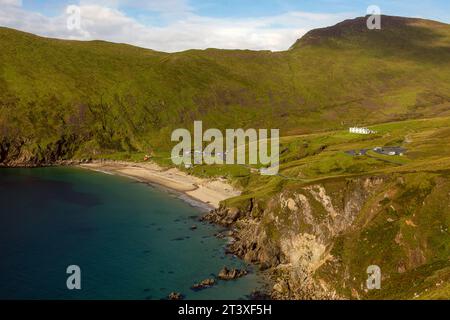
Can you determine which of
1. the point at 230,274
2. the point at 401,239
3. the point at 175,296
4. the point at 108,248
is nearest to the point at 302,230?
the point at 230,274

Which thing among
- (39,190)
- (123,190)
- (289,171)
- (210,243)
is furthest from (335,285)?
(39,190)

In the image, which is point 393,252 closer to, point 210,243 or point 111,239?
point 210,243

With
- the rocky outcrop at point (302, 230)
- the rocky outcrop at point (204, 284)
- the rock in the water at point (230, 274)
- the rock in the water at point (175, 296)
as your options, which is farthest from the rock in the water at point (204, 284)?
the rocky outcrop at point (302, 230)

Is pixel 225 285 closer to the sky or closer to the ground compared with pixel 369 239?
closer to the ground

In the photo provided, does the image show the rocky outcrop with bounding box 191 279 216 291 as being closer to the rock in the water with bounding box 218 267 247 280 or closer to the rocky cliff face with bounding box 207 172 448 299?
the rock in the water with bounding box 218 267 247 280

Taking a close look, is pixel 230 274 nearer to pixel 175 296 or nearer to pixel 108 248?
pixel 175 296

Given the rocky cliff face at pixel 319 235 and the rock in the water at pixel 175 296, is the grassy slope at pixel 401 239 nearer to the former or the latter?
the rocky cliff face at pixel 319 235
